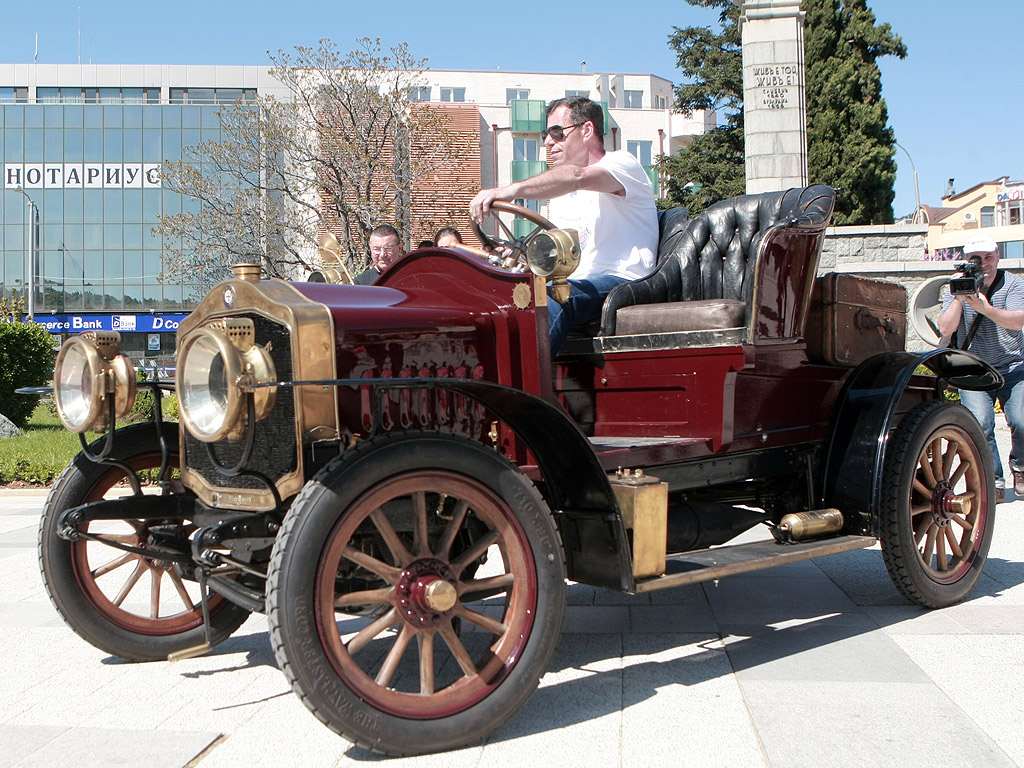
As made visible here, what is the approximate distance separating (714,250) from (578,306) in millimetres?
1037

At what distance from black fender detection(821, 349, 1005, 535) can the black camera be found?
128 centimetres

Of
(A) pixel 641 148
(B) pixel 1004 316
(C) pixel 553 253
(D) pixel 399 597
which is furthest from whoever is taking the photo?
(A) pixel 641 148

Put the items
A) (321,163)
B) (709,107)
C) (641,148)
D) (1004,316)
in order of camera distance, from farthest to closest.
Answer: (641,148), (709,107), (321,163), (1004,316)

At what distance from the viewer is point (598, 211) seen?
434 centimetres

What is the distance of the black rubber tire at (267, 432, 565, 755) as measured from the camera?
2598mm

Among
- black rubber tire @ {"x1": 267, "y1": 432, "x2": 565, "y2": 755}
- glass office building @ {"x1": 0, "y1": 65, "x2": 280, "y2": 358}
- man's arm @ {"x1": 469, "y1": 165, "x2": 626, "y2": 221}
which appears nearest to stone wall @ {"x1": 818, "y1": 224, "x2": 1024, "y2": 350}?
man's arm @ {"x1": 469, "y1": 165, "x2": 626, "y2": 221}

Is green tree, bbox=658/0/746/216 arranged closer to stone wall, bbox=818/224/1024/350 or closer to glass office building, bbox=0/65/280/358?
stone wall, bbox=818/224/1024/350

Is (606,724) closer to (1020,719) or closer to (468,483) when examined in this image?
(468,483)

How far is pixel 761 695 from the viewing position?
326cm

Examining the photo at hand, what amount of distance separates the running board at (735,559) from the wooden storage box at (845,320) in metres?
0.88

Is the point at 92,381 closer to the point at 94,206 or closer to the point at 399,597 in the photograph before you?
the point at 399,597

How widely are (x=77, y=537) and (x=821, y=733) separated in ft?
8.27

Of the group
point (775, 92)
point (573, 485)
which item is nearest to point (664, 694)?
point (573, 485)

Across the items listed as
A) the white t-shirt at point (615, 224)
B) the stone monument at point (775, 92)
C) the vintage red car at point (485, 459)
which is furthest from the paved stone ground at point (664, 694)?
the stone monument at point (775, 92)
